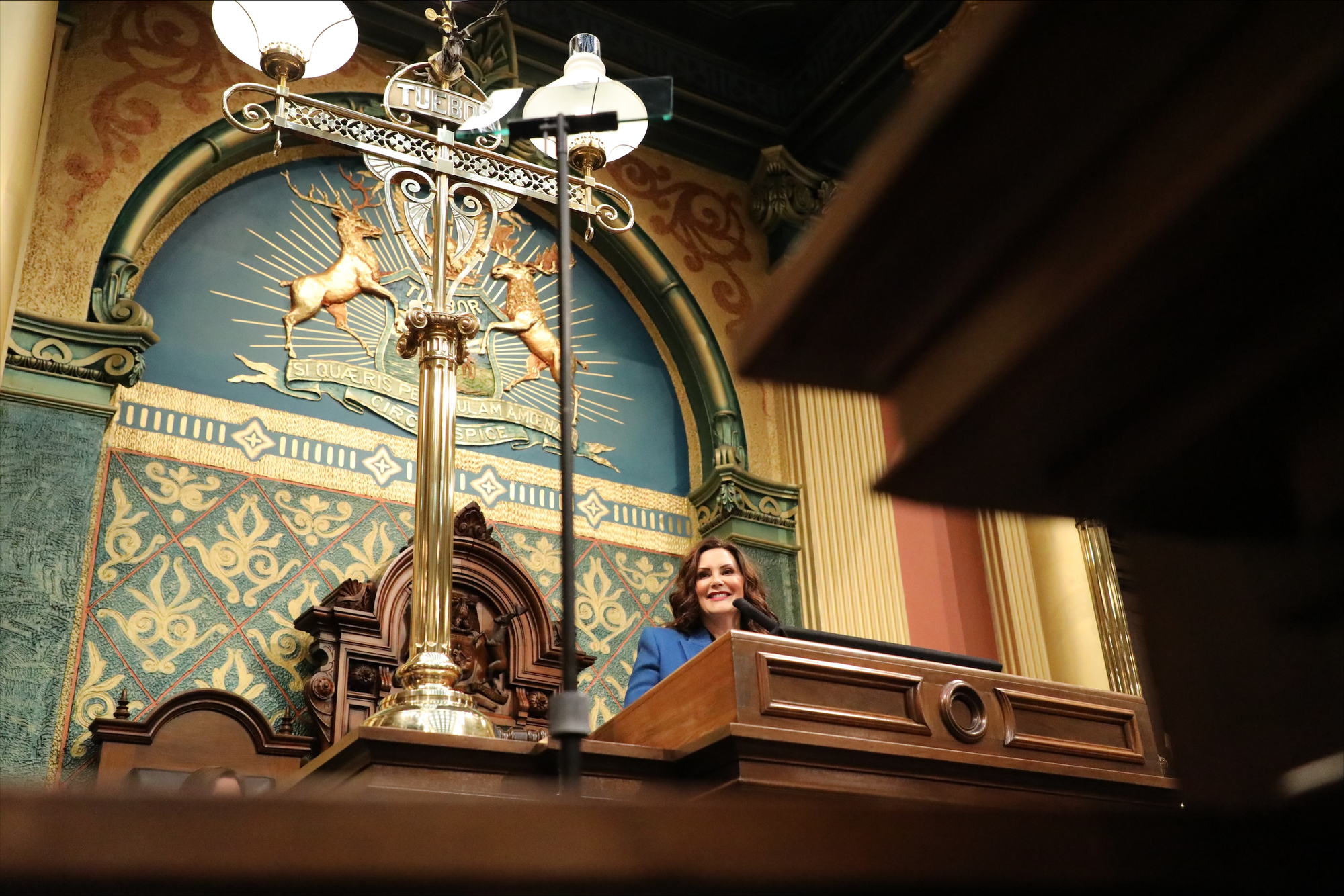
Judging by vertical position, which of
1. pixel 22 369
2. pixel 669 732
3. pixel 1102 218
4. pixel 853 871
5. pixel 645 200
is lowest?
pixel 853 871

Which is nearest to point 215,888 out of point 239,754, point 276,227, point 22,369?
point 239,754

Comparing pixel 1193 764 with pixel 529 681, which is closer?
pixel 1193 764

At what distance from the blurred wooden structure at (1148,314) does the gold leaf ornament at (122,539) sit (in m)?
4.81

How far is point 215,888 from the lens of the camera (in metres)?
0.46

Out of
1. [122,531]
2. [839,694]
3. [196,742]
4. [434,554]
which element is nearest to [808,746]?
[839,694]

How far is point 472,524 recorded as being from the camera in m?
5.52

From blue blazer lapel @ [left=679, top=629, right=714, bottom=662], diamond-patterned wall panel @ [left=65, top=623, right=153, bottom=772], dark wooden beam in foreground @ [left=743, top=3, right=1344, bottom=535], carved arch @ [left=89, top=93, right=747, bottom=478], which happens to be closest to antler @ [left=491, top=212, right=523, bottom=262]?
carved arch @ [left=89, top=93, right=747, bottom=478]

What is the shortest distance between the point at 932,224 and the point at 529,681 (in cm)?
497

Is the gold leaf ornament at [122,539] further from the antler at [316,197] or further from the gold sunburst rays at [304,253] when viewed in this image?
the antler at [316,197]

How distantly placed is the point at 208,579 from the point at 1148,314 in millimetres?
5000

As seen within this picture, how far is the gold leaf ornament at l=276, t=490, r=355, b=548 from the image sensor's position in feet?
17.7

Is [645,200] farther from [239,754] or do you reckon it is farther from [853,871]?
[853,871]

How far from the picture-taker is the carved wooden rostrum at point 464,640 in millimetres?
4953

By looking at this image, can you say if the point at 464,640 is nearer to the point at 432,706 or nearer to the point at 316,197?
the point at 316,197
